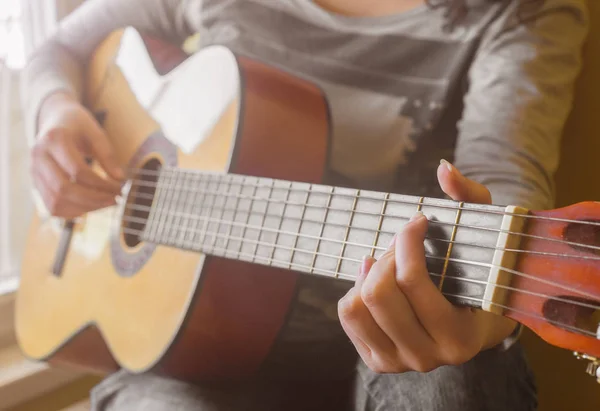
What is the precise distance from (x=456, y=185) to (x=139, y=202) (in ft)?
1.53

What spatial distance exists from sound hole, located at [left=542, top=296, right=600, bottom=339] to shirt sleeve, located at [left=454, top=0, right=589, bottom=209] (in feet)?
0.76

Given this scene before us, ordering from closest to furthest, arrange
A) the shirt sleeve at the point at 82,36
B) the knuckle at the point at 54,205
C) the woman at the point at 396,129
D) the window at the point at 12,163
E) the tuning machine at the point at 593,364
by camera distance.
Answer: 1. the tuning machine at the point at 593,364
2. the woman at the point at 396,129
3. the knuckle at the point at 54,205
4. the shirt sleeve at the point at 82,36
5. the window at the point at 12,163

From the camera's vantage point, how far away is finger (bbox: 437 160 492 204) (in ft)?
1.26

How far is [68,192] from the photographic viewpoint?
0.74 meters

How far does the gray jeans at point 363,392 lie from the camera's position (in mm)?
488

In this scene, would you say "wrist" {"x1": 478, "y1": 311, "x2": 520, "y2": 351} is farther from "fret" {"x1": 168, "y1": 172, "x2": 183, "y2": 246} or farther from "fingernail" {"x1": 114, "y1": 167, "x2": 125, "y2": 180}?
"fingernail" {"x1": 114, "y1": 167, "x2": 125, "y2": 180}

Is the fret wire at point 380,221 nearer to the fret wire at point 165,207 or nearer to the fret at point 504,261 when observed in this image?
the fret at point 504,261

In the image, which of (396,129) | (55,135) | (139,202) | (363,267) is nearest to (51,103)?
(55,135)

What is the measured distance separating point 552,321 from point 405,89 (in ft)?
1.31

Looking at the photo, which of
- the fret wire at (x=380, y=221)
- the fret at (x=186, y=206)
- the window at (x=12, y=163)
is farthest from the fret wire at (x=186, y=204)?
the window at (x=12, y=163)

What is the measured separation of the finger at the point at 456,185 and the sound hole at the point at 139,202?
0.41m

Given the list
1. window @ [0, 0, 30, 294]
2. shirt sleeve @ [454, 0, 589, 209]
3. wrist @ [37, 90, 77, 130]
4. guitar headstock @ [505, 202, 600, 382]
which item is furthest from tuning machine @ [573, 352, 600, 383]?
window @ [0, 0, 30, 294]

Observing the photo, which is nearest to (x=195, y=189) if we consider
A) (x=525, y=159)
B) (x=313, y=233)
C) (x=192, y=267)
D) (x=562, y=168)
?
(x=192, y=267)

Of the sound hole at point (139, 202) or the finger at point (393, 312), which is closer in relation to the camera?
the finger at point (393, 312)
